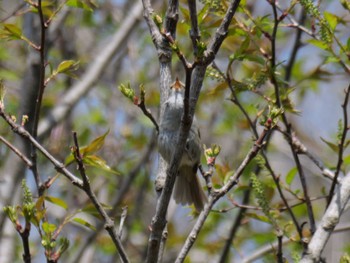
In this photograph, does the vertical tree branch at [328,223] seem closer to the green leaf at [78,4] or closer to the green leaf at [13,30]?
the green leaf at [78,4]

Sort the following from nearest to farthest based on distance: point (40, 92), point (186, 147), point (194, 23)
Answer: point (194, 23), point (40, 92), point (186, 147)

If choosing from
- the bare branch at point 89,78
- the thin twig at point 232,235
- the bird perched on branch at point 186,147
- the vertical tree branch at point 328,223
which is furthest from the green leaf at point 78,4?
the bare branch at point 89,78

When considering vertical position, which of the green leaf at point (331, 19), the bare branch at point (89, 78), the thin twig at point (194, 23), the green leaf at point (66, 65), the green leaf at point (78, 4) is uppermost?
the bare branch at point (89, 78)

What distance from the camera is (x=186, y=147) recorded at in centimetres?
301

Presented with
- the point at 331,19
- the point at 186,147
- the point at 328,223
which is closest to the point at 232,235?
the point at 186,147

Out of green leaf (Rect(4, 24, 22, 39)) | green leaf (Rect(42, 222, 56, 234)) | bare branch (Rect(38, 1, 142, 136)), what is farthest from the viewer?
bare branch (Rect(38, 1, 142, 136))

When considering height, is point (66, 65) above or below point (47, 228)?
above

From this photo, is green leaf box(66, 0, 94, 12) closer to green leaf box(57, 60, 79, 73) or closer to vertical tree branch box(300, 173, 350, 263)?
green leaf box(57, 60, 79, 73)

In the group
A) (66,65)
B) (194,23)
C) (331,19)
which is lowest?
(194,23)

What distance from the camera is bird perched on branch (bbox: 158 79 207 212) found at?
294cm

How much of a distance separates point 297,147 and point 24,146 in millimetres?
1511

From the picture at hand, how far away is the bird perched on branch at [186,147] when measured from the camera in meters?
2.94

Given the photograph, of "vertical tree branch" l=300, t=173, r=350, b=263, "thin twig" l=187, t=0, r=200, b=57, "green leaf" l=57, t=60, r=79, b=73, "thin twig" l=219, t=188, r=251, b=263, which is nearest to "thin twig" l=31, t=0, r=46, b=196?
"green leaf" l=57, t=60, r=79, b=73

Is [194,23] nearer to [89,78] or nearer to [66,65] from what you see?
[66,65]
